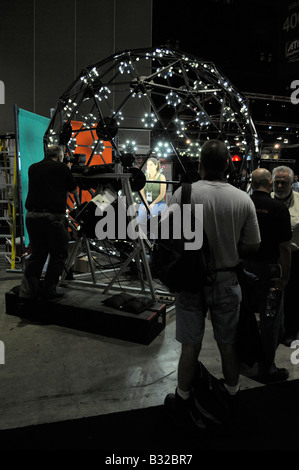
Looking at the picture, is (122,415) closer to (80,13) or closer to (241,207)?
(241,207)

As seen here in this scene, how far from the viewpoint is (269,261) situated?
2.81m

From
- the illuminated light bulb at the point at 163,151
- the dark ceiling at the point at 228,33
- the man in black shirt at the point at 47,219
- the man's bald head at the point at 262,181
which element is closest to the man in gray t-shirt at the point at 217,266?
the man's bald head at the point at 262,181

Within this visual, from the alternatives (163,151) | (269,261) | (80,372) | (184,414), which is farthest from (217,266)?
(163,151)

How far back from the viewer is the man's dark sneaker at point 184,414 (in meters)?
2.16

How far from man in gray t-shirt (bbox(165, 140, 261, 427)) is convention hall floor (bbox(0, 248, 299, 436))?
0.60 m

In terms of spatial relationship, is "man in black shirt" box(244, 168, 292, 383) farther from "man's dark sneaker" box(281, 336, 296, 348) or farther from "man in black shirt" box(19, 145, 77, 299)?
"man in black shirt" box(19, 145, 77, 299)

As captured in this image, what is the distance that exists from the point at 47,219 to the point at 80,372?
1749 millimetres

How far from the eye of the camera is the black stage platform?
11.5ft

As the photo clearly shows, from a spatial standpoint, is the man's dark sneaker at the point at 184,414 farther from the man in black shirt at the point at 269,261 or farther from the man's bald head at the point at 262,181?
the man's bald head at the point at 262,181

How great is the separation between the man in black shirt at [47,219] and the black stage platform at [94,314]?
0.18 meters

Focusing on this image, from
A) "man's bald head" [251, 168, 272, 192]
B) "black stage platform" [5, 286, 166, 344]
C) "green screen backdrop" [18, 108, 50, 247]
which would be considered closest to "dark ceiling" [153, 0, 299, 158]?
"green screen backdrop" [18, 108, 50, 247]

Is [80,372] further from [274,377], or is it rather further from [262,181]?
[262,181]
